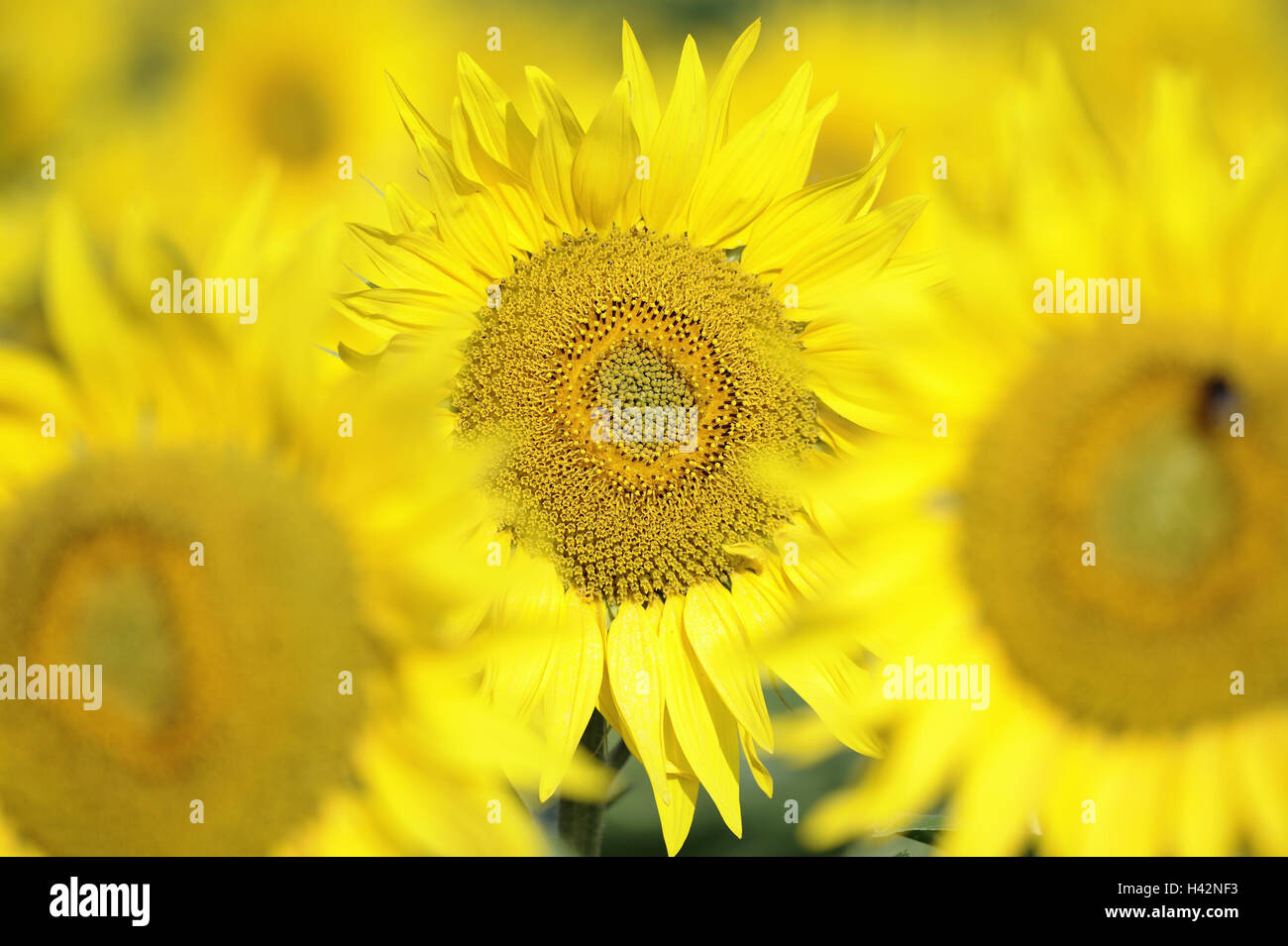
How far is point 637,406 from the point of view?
1.34 m

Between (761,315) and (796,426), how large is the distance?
13cm

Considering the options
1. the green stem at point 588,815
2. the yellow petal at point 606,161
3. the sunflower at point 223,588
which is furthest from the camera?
the green stem at point 588,815

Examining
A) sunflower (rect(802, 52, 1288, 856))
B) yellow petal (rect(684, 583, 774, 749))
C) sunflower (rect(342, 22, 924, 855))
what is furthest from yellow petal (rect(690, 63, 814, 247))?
yellow petal (rect(684, 583, 774, 749))

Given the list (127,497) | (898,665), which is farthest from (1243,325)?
(127,497)

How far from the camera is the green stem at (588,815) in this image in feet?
4.42

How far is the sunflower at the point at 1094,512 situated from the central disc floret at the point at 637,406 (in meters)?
0.19

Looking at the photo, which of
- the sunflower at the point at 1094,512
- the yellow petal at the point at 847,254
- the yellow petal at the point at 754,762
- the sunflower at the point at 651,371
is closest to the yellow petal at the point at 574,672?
the sunflower at the point at 651,371

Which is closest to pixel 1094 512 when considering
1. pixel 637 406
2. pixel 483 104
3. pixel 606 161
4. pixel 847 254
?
pixel 847 254

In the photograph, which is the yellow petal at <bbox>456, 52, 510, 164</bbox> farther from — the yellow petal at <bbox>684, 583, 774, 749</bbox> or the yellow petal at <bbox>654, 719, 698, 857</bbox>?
the yellow petal at <bbox>654, 719, 698, 857</bbox>

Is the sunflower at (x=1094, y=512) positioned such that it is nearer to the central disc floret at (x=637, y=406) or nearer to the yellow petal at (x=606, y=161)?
the central disc floret at (x=637, y=406)

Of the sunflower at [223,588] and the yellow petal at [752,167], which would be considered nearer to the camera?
the sunflower at [223,588]

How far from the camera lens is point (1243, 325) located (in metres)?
1.06
